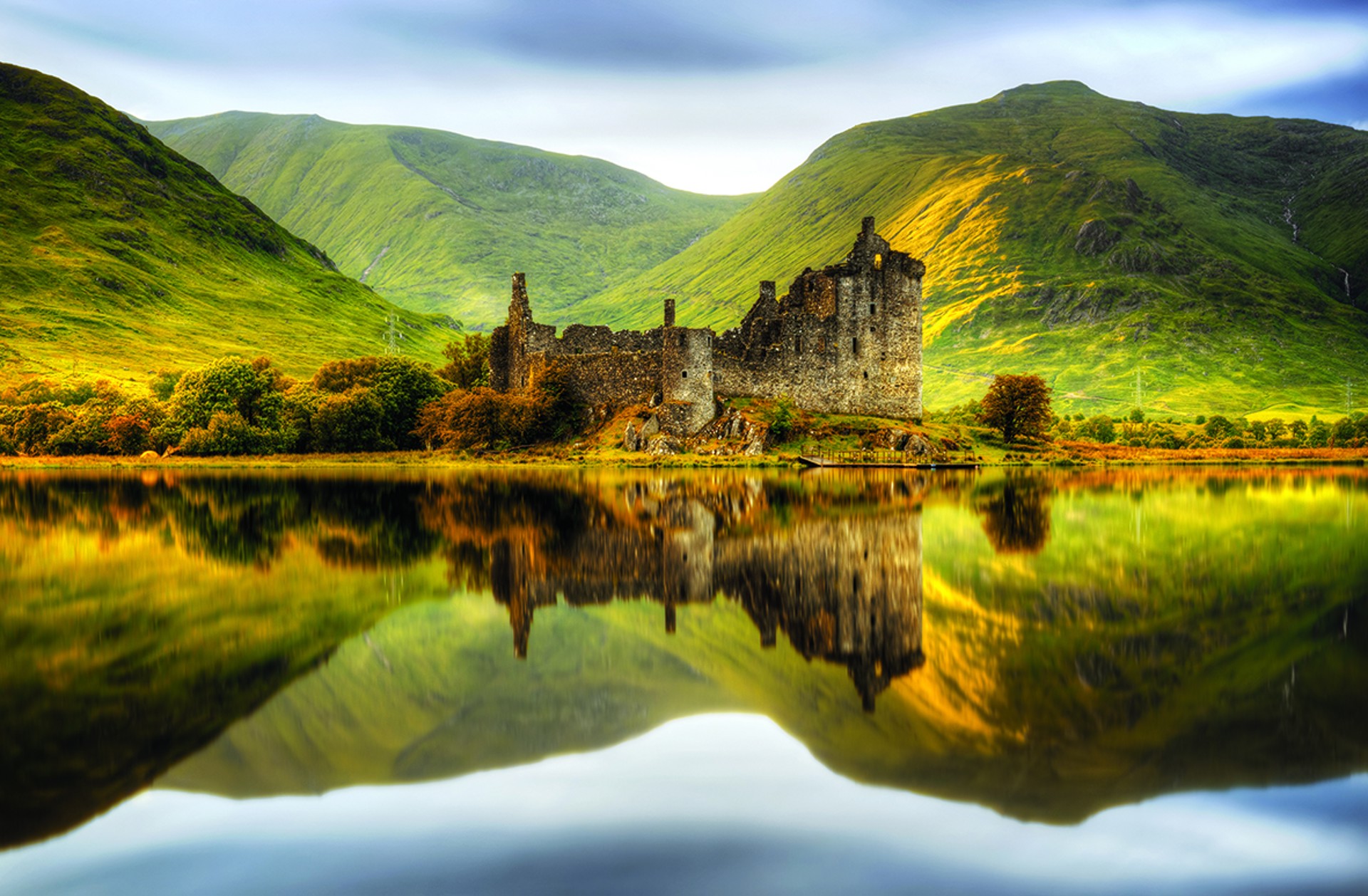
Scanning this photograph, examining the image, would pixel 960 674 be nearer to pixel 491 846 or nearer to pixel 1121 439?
pixel 491 846

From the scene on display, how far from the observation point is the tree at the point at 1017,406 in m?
61.0

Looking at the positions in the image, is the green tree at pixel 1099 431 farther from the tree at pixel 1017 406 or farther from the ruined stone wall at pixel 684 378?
the ruined stone wall at pixel 684 378

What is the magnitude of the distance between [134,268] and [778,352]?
126149mm

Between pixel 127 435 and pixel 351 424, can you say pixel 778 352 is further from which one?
pixel 127 435

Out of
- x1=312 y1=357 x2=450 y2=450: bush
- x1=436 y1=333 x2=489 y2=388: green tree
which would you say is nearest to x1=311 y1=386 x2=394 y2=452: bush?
x1=312 y1=357 x2=450 y2=450: bush

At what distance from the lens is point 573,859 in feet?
16.8

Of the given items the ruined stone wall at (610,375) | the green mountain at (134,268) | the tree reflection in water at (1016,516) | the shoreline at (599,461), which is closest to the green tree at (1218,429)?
the shoreline at (599,461)

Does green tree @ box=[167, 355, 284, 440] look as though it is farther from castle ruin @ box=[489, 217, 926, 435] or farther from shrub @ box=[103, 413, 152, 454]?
castle ruin @ box=[489, 217, 926, 435]

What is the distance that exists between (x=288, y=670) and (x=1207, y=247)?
215 metres

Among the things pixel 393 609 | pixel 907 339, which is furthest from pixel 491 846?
pixel 907 339

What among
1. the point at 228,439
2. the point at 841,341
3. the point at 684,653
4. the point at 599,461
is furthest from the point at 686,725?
the point at 228,439

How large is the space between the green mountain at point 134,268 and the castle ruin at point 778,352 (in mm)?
68807

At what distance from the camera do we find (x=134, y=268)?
146625mm

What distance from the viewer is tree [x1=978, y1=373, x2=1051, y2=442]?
2400 inches
